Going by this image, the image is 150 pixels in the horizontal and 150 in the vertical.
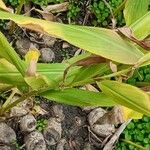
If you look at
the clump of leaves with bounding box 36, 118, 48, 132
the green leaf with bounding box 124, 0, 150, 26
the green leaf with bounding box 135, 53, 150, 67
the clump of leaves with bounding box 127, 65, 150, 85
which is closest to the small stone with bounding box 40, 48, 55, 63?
the clump of leaves with bounding box 36, 118, 48, 132

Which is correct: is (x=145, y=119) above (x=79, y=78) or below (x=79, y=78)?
below

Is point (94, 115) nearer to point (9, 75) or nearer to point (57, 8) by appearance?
point (57, 8)

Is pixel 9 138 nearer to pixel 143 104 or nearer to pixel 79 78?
pixel 79 78

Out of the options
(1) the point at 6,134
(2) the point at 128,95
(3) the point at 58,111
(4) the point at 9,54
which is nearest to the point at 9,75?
(4) the point at 9,54

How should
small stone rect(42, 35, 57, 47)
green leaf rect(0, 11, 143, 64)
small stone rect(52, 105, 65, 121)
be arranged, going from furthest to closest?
1. small stone rect(42, 35, 57, 47)
2. small stone rect(52, 105, 65, 121)
3. green leaf rect(0, 11, 143, 64)

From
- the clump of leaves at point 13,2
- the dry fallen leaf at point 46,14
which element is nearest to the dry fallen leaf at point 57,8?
the dry fallen leaf at point 46,14

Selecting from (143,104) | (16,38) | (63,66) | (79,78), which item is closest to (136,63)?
(143,104)

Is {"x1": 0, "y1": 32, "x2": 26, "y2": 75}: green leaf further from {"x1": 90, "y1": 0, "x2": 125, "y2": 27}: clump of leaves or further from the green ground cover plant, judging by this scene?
{"x1": 90, "y1": 0, "x2": 125, "y2": 27}: clump of leaves
